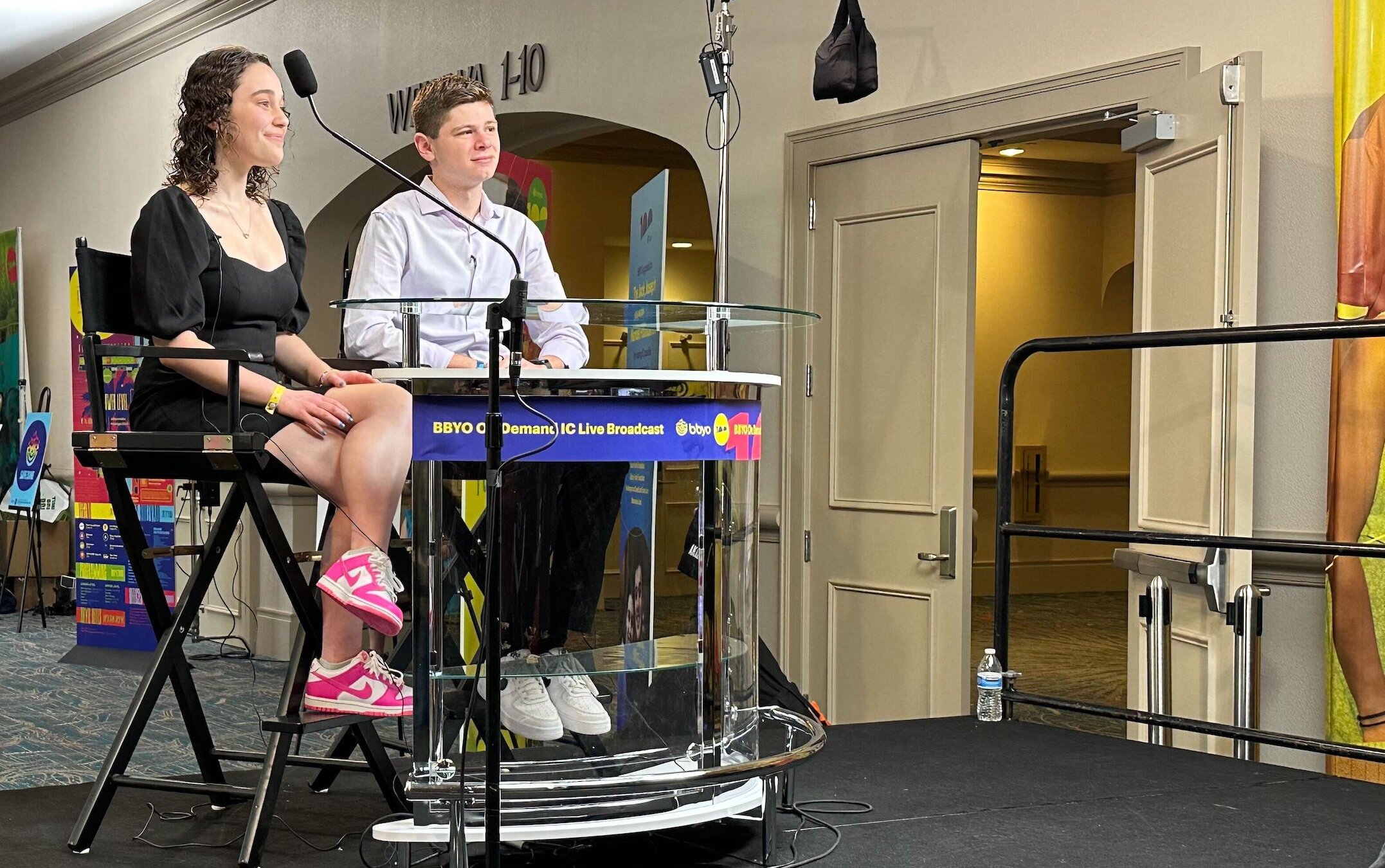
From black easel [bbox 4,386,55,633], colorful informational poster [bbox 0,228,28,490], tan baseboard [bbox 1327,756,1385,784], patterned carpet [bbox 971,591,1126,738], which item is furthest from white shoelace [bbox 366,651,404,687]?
colorful informational poster [bbox 0,228,28,490]

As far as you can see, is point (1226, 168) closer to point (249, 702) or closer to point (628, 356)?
point (628, 356)

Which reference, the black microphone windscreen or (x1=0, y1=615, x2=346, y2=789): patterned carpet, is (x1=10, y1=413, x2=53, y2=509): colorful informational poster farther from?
the black microphone windscreen

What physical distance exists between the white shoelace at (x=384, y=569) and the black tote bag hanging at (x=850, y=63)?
8.66 feet

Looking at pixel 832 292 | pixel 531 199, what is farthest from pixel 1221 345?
pixel 531 199

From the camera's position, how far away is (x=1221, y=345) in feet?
12.1

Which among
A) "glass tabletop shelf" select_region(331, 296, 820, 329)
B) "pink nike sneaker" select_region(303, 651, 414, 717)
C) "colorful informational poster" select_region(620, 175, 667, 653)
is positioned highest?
"glass tabletop shelf" select_region(331, 296, 820, 329)

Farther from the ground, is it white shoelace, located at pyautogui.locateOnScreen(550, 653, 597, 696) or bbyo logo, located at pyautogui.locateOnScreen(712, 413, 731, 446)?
bbyo logo, located at pyautogui.locateOnScreen(712, 413, 731, 446)

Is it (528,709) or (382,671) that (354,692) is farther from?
(528,709)

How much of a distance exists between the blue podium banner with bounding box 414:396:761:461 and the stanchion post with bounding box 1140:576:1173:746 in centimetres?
196

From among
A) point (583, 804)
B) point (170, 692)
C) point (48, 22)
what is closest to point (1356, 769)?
point (583, 804)

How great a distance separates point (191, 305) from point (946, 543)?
9.23 feet

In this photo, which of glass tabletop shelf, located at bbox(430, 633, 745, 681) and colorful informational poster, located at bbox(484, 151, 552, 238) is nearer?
glass tabletop shelf, located at bbox(430, 633, 745, 681)

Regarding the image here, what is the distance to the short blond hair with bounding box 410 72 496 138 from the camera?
113 inches

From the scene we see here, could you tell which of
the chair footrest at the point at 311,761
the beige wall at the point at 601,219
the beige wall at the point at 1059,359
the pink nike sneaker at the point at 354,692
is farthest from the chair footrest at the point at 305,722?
the beige wall at the point at 1059,359
